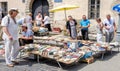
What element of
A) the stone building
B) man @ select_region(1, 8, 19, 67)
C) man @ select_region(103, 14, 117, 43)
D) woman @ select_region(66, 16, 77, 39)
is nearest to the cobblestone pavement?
man @ select_region(1, 8, 19, 67)

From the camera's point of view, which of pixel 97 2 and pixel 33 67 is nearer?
pixel 33 67

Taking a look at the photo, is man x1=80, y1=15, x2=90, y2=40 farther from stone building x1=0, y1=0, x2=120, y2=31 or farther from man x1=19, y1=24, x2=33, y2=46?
man x1=19, y1=24, x2=33, y2=46

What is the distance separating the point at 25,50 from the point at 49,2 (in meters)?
10.3

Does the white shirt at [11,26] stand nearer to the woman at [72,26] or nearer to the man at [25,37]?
the man at [25,37]

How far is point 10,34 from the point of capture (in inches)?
303

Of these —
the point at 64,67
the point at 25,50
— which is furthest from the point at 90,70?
the point at 25,50

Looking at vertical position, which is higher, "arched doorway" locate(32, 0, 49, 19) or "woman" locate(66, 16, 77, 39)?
"arched doorway" locate(32, 0, 49, 19)

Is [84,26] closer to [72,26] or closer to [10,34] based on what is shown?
[72,26]

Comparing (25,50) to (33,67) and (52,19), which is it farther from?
(52,19)

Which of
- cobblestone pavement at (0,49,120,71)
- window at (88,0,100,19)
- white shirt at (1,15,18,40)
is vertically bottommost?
cobblestone pavement at (0,49,120,71)

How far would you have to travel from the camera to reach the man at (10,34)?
7598 mm

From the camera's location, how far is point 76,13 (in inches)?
679

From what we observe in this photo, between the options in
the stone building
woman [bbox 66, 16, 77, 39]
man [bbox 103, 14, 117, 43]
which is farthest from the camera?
the stone building

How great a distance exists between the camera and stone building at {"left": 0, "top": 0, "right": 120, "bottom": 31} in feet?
52.3
